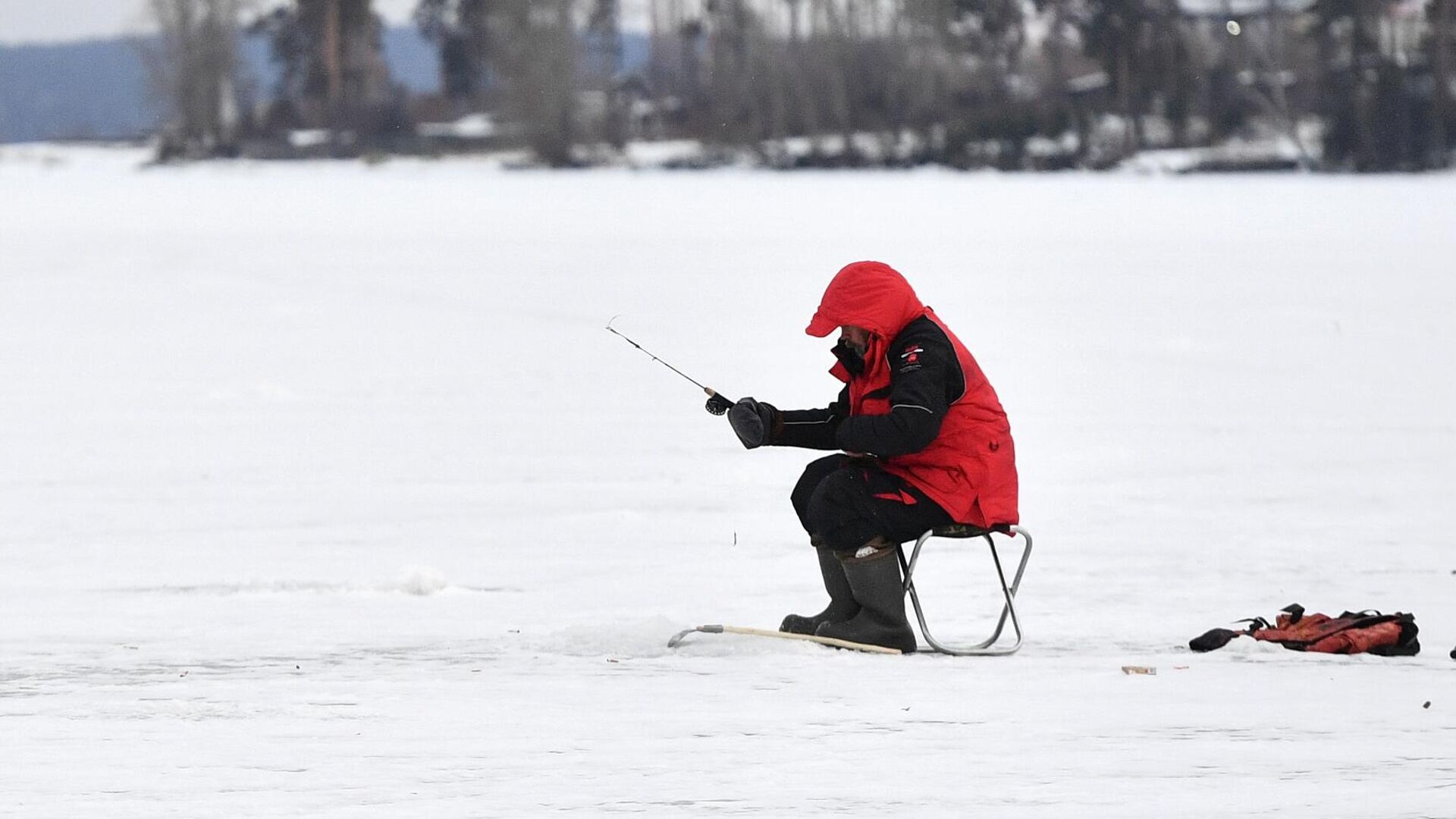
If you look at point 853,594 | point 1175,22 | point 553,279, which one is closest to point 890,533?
point 853,594

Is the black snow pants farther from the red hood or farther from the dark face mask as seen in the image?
the red hood

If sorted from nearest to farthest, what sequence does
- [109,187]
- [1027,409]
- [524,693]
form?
[524,693] → [1027,409] → [109,187]

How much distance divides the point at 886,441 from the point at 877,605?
55cm

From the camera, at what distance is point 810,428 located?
497 centimetres

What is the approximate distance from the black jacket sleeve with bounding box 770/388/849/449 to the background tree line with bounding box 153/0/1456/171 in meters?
50.6

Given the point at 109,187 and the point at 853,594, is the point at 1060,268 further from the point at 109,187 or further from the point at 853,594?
the point at 109,187

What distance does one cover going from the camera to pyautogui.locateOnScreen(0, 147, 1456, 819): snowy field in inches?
160

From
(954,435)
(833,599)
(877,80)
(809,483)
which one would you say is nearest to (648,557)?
(833,599)

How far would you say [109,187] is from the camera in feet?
144

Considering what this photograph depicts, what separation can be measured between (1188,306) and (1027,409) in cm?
658

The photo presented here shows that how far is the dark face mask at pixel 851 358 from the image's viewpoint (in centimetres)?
483

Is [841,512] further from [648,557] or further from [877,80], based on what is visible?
[877,80]

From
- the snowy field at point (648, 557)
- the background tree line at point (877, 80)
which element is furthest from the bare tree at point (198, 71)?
the snowy field at point (648, 557)

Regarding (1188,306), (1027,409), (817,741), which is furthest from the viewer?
(1188,306)
